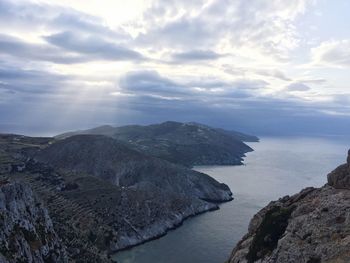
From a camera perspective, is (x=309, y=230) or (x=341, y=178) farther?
(x=341, y=178)

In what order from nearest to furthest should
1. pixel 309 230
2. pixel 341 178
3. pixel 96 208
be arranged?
1. pixel 309 230
2. pixel 341 178
3. pixel 96 208

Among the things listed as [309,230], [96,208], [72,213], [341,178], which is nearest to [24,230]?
[309,230]

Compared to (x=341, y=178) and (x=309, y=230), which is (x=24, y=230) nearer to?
(x=309, y=230)

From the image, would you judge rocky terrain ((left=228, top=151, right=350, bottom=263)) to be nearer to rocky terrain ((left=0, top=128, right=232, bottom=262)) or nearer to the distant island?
the distant island

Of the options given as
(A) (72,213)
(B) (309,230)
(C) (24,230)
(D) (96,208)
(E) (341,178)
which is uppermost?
(E) (341,178)

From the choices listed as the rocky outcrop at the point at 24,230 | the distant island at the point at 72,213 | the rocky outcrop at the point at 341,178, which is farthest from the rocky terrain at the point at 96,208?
the rocky outcrop at the point at 341,178

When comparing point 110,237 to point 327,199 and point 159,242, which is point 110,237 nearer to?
point 159,242

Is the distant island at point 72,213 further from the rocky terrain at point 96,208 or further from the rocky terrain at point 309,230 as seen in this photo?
the rocky terrain at point 309,230
